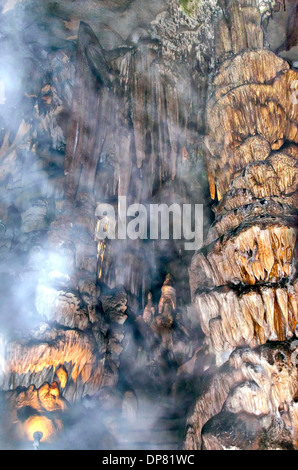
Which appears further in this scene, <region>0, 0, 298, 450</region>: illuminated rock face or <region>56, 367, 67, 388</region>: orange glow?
<region>56, 367, 67, 388</region>: orange glow

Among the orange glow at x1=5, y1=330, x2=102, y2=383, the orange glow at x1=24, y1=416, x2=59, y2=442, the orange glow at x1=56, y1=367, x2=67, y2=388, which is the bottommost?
the orange glow at x1=24, y1=416, x2=59, y2=442

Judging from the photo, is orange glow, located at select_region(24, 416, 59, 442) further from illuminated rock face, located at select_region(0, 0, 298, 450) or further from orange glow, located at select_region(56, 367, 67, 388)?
orange glow, located at select_region(56, 367, 67, 388)

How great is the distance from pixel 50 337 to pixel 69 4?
7472 mm

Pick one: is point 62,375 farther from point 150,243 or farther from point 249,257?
point 150,243

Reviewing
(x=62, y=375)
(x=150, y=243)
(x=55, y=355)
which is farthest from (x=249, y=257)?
(x=150, y=243)

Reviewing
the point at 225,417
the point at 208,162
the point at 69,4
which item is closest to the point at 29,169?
the point at 69,4

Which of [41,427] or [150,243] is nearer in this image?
[41,427]

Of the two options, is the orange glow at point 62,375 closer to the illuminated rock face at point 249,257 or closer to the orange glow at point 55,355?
the orange glow at point 55,355

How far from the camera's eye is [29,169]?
1084 centimetres

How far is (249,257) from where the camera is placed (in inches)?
198

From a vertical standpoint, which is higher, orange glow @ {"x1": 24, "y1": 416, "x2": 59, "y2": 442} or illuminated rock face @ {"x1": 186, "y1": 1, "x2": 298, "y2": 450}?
illuminated rock face @ {"x1": 186, "y1": 1, "x2": 298, "y2": 450}

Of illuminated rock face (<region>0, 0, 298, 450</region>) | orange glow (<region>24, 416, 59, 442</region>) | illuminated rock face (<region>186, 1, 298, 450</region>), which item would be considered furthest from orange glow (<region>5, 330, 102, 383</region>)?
illuminated rock face (<region>186, 1, 298, 450</region>)

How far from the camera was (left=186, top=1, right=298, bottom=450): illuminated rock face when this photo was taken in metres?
4.15

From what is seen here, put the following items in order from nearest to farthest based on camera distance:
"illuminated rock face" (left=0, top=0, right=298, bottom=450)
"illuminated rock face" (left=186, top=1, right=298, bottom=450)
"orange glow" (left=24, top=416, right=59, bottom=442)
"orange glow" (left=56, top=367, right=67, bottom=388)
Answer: "illuminated rock face" (left=186, top=1, right=298, bottom=450) → "illuminated rock face" (left=0, top=0, right=298, bottom=450) → "orange glow" (left=24, top=416, right=59, bottom=442) → "orange glow" (left=56, top=367, right=67, bottom=388)
